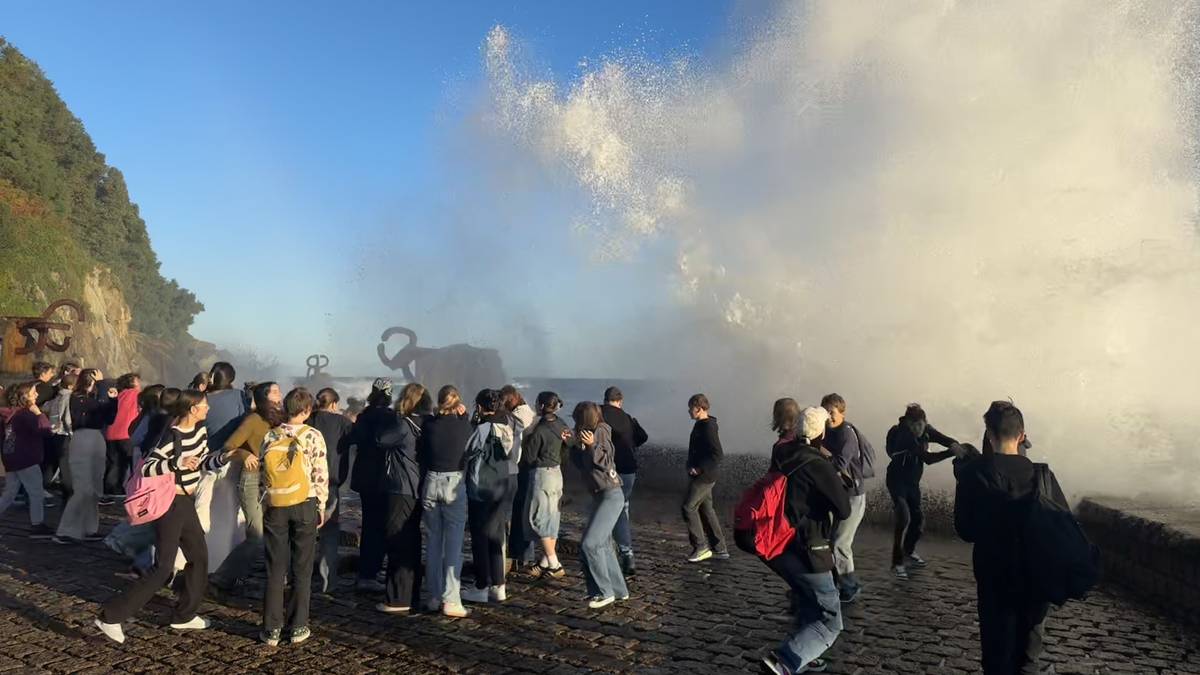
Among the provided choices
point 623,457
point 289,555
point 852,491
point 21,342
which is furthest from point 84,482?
point 21,342

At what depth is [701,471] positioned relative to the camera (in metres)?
8.08

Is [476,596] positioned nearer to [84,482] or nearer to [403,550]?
[403,550]

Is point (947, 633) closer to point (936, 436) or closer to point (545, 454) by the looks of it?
point (936, 436)

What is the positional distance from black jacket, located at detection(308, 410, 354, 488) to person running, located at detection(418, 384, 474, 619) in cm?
87

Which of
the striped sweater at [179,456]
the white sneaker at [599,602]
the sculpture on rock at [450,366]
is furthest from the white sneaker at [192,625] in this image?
the sculpture on rock at [450,366]

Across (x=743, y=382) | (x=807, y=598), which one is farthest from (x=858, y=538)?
(x=743, y=382)

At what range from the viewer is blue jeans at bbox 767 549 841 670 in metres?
4.62

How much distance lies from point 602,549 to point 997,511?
3516 mm

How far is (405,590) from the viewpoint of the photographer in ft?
21.0

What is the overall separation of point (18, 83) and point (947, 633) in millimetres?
56459

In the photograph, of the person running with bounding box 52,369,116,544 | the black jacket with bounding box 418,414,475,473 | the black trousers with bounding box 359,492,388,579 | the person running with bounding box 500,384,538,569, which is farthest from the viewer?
the person running with bounding box 52,369,116,544

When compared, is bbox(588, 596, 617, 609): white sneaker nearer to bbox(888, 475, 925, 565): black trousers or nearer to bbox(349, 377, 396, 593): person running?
bbox(349, 377, 396, 593): person running

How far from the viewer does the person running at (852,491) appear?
22.5ft

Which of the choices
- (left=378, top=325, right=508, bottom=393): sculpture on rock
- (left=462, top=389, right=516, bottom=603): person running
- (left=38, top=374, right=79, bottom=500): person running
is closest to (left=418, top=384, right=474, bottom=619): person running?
(left=462, top=389, right=516, bottom=603): person running
